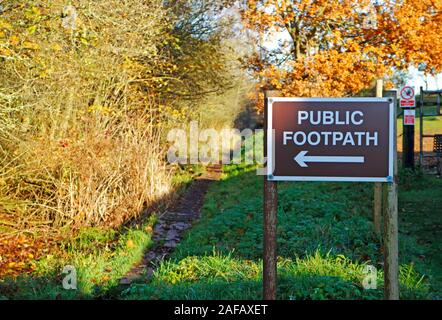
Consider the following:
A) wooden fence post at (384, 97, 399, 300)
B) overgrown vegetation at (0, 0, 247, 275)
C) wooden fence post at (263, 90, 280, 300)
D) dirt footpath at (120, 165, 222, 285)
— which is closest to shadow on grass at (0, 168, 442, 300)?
dirt footpath at (120, 165, 222, 285)

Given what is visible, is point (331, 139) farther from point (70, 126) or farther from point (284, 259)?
point (70, 126)

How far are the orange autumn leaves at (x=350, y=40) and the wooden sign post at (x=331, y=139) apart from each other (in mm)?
9312

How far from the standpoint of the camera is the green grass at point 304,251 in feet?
17.9

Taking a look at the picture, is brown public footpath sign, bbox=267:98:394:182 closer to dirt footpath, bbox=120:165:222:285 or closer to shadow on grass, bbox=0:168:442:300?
shadow on grass, bbox=0:168:442:300

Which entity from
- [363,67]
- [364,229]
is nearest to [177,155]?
[363,67]

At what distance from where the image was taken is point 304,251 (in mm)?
7270

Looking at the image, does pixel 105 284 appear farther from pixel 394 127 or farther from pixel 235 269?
pixel 394 127

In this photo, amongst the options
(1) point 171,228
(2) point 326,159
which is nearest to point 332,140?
(2) point 326,159

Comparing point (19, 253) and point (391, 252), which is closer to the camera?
point (391, 252)

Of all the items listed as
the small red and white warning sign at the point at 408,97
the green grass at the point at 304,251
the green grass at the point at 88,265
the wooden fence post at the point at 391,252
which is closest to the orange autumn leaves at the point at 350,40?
the small red and white warning sign at the point at 408,97

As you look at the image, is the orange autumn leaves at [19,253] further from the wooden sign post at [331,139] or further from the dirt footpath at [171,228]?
the wooden sign post at [331,139]

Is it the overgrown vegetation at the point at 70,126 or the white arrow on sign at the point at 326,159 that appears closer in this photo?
the white arrow on sign at the point at 326,159

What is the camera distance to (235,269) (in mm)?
6410

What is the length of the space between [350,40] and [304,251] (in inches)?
310
